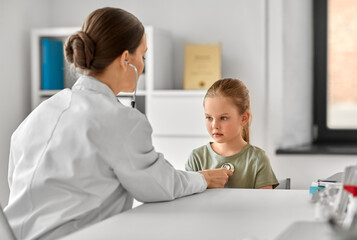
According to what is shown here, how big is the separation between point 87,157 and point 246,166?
966mm

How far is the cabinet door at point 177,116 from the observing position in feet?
12.6

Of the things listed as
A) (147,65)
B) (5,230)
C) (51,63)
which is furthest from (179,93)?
(5,230)

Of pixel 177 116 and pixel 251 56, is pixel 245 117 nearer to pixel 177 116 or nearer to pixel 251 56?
pixel 177 116

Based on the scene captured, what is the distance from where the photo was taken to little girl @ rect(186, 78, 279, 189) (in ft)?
7.77

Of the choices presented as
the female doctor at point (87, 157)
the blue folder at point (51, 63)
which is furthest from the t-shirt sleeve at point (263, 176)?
the blue folder at point (51, 63)

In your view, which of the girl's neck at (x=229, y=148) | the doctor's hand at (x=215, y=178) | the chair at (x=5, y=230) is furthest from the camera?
the girl's neck at (x=229, y=148)

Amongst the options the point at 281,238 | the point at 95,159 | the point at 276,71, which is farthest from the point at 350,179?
the point at 276,71

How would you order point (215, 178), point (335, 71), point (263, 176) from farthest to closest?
point (335, 71), point (263, 176), point (215, 178)

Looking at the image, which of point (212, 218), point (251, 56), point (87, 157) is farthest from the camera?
point (251, 56)

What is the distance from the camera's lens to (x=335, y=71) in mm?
4164

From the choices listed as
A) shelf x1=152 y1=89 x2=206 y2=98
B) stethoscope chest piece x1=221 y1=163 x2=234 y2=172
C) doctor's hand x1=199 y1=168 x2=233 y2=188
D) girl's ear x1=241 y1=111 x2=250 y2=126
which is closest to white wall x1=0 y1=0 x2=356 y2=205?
shelf x1=152 y1=89 x2=206 y2=98

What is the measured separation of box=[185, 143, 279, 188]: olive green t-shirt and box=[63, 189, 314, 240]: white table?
50 centimetres

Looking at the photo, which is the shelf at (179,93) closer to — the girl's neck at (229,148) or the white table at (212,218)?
the girl's neck at (229,148)

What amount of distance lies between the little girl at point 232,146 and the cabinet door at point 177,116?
1.28 meters
